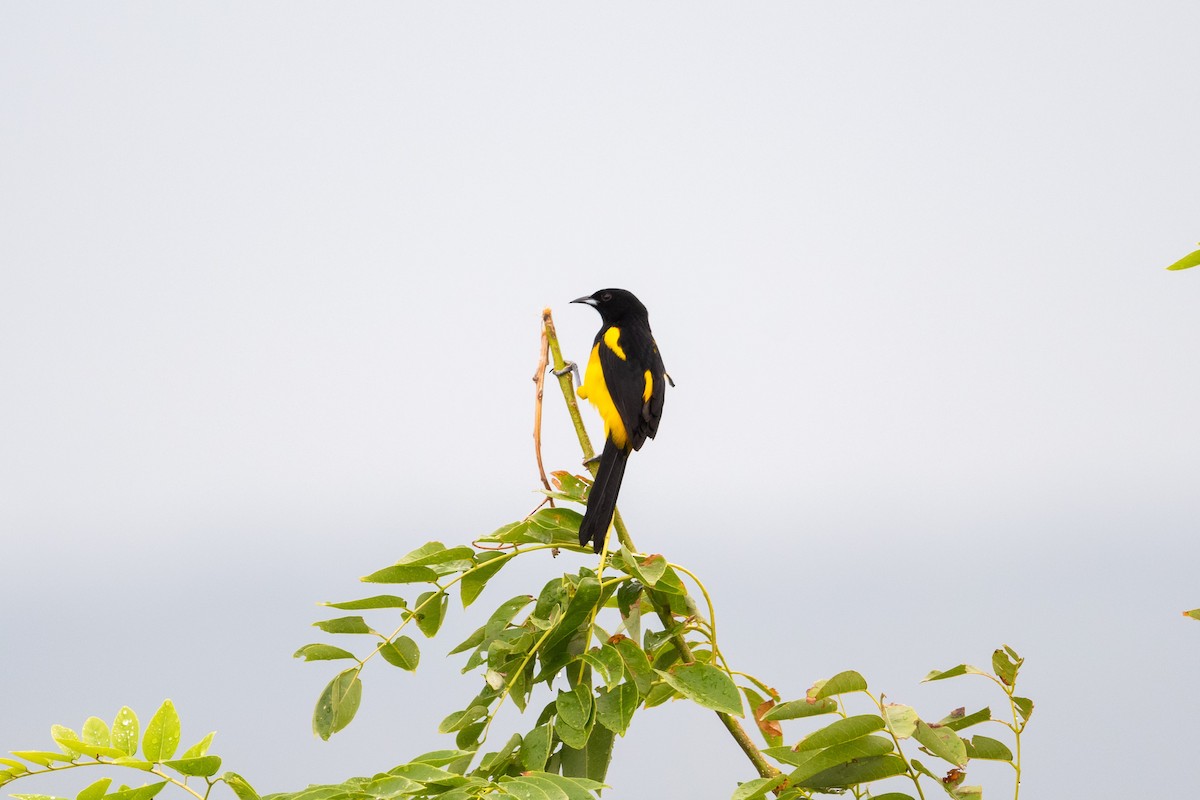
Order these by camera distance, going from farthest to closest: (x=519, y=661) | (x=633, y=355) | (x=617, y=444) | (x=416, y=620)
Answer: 1. (x=633, y=355)
2. (x=617, y=444)
3. (x=416, y=620)
4. (x=519, y=661)

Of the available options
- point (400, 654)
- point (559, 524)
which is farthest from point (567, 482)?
point (400, 654)

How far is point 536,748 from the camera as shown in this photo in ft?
5.45

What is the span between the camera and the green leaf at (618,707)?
1609 millimetres

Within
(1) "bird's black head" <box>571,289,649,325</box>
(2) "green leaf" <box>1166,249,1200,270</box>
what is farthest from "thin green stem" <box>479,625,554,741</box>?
(1) "bird's black head" <box>571,289,649,325</box>

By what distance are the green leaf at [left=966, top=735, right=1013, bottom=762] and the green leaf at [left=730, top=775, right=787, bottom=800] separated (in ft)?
1.18

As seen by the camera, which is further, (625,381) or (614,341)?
(614,341)

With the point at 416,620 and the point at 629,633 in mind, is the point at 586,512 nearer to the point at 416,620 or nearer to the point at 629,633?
the point at 629,633

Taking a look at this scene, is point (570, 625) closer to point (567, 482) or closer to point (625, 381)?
point (567, 482)

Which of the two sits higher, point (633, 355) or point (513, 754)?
point (633, 355)

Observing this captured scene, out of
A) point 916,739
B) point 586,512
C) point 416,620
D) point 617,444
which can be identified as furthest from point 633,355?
point 916,739

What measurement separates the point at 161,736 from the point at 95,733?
0.13m

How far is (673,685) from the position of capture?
1.63m

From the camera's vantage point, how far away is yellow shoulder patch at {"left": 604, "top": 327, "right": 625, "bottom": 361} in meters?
2.93

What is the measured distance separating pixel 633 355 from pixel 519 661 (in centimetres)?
134
